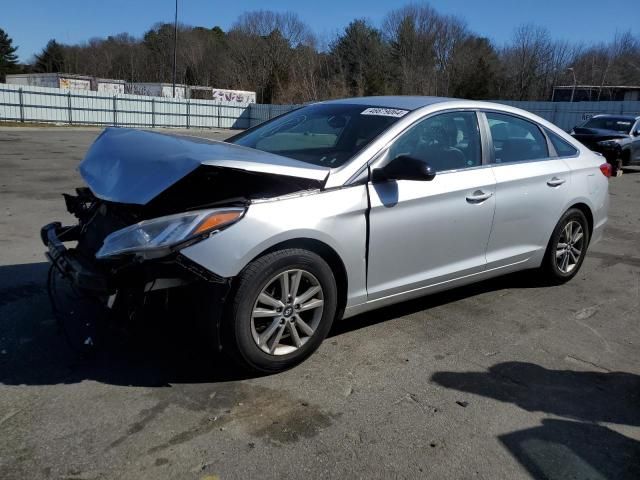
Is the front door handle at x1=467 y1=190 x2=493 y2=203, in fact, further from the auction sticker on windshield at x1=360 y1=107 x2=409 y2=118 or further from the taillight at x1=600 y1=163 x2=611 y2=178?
the taillight at x1=600 y1=163 x2=611 y2=178

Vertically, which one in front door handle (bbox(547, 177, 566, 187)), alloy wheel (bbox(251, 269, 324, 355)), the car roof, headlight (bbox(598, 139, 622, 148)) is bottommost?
alloy wheel (bbox(251, 269, 324, 355))

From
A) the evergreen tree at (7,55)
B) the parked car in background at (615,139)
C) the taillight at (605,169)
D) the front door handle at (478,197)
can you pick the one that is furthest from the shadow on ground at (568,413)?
the evergreen tree at (7,55)

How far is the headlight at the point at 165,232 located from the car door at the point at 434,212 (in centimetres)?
106

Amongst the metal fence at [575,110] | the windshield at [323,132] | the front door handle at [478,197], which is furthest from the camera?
the metal fence at [575,110]

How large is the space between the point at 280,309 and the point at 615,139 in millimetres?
15753

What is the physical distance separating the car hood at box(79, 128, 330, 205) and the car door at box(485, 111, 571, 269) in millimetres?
1716

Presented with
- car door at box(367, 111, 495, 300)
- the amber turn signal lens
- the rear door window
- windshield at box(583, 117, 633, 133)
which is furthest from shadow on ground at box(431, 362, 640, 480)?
windshield at box(583, 117, 633, 133)

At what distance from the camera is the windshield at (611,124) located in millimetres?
17016

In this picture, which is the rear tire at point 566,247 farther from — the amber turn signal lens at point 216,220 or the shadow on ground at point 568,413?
the amber turn signal lens at point 216,220

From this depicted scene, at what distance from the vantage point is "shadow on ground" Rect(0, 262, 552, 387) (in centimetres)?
338

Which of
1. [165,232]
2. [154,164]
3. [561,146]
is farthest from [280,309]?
[561,146]

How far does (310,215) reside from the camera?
3.45m

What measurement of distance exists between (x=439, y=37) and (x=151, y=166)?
7536 cm

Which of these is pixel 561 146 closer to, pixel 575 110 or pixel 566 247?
pixel 566 247
